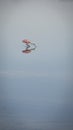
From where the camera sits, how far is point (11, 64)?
2.43 metres

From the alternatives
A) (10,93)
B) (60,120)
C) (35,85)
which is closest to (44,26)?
(35,85)

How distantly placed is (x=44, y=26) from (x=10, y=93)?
89cm

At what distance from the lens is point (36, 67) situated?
7.97ft

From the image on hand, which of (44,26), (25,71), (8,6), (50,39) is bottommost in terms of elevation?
→ (25,71)

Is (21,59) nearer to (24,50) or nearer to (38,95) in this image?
(24,50)

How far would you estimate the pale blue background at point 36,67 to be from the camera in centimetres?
240

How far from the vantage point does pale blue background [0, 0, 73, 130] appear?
240cm

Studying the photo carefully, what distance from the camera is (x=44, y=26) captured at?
2.41 metres

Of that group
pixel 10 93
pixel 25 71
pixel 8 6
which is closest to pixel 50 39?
pixel 25 71

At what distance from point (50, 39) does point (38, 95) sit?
677 millimetres

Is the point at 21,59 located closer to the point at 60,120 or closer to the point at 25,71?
the point at 25,71

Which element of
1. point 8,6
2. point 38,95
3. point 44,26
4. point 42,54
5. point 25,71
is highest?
point 8,6

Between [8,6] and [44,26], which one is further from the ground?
[8,6]

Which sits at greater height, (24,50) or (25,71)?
(24,50)
